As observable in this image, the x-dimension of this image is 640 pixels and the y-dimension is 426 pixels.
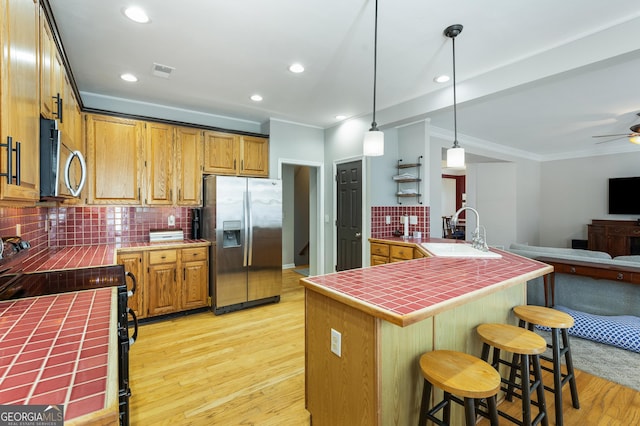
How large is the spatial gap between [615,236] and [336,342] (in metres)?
7.63

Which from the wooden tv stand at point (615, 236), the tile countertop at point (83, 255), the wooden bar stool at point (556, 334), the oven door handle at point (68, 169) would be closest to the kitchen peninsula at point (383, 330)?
the wooden bar stool at point (556, 334)

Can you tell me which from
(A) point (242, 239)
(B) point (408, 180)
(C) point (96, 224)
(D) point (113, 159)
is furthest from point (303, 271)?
(D) point (113, 159)

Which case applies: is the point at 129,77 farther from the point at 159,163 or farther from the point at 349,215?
the point at 349,215

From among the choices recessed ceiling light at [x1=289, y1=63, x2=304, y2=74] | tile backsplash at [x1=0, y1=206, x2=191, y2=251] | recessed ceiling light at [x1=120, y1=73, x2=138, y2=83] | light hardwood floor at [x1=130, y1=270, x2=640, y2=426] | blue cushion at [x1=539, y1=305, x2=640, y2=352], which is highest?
recessed ceiling light at [x1=120, y1=73, x2=138, y2=83]

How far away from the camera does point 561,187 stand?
7301mm

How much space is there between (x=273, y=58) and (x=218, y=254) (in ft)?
7.54

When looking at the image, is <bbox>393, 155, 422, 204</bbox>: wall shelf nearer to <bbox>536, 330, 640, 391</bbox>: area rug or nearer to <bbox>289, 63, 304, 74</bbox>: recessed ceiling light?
<bbox>289, 63, 304, 74</bbox>: recessed ceiling light

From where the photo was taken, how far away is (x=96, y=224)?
3582mm

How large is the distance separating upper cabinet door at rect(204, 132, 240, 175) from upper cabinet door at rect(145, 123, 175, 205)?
1.40ft

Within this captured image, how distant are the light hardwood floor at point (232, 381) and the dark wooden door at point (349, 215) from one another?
158 centimetres

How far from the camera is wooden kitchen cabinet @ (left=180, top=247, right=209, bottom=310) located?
3.66m

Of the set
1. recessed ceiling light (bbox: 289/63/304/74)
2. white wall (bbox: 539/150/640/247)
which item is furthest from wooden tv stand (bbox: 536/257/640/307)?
white wall (bbox: 539/150/640/247)

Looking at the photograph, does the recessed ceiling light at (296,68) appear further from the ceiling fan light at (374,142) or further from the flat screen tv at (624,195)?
the flat screen tv at (624,195)

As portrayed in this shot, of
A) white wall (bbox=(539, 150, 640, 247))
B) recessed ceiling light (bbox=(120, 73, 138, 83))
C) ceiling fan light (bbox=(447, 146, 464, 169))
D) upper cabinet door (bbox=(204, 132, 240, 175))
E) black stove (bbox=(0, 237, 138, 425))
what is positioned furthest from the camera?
white wall (bbox=(539, 150, 640, 247))
